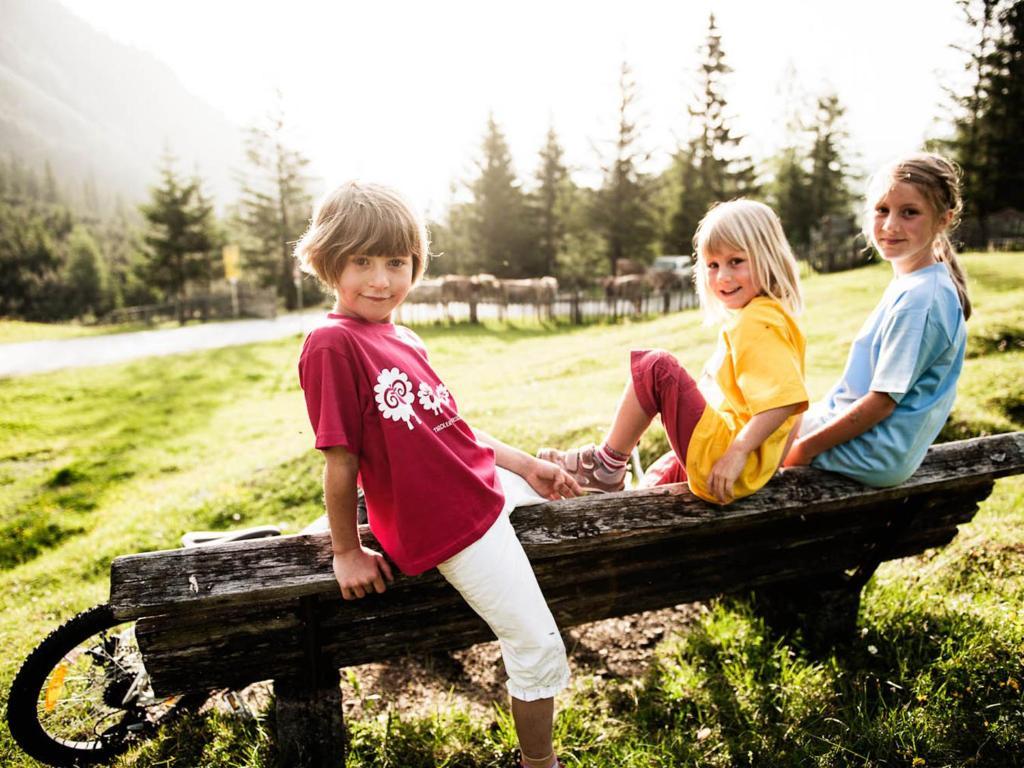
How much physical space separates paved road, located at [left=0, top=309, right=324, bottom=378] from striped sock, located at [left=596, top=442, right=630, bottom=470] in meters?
14.7

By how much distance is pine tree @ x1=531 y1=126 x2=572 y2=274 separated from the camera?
3812 cm

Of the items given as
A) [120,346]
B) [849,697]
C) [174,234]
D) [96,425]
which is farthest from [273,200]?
[849,697]

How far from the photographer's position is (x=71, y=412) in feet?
33.2

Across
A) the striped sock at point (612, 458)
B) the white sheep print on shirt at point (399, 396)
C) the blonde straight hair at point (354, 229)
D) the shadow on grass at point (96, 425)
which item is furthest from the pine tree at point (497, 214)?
the white sheep print on shirt at point (399, 396)

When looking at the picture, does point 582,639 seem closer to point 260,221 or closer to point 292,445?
point 292,445

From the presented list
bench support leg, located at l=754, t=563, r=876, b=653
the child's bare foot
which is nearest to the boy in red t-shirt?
the child's bare foot

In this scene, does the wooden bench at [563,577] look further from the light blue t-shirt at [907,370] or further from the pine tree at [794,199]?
the pine tree at [794,199]

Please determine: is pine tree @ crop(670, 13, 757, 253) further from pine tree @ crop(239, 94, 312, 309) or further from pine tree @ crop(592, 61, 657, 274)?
pine tree @ crop(239, 94, 312, 309)

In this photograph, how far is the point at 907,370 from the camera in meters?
2.37

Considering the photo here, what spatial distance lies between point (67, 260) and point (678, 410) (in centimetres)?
9461

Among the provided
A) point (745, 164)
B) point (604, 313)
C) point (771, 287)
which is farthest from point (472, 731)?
point (745, 164)

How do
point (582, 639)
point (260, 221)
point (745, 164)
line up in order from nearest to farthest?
point (582, 639) → point (745, 164) → point (260, 221)

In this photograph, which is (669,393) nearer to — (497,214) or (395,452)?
(395,452)

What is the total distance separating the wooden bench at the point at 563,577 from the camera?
5.99ft
